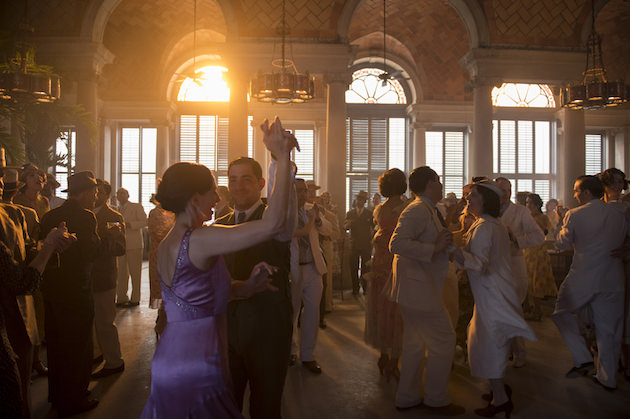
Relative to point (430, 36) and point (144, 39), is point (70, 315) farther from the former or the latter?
point (430, 36)

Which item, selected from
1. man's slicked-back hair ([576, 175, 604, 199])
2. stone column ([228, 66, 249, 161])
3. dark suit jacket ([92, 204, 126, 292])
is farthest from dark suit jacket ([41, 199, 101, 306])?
stone column ([228, 66, 249, 161])

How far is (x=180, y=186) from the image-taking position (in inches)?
69.6

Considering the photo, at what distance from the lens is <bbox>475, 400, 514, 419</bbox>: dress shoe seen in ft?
10.6

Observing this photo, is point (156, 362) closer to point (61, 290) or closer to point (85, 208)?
A: point (61, 290)

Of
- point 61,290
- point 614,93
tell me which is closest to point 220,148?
point 614,93

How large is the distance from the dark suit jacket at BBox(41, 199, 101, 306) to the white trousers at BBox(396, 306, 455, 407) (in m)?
2.27

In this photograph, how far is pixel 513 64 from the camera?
9.67 metres

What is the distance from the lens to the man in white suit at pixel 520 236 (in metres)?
4.21

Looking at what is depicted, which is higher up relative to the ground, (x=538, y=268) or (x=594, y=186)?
(x=594, y=186)

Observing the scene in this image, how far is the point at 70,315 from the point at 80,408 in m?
0.66

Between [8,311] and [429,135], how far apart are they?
14858mm

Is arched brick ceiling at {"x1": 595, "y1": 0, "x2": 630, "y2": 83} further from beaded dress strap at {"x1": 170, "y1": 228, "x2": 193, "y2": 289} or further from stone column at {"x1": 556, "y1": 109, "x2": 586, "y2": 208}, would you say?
beaded dress strap at {"x1": 170, "y1": 228, "x2": 193, "y2": 289}

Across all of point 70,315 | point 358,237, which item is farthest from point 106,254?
point 358,237

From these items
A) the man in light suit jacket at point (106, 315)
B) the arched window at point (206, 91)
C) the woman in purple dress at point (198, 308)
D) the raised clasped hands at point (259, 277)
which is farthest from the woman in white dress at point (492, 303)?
the arched window at point (206, 91)
